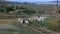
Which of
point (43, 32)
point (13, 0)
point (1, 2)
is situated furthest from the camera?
point (1, 2)

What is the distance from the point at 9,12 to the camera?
14539mm

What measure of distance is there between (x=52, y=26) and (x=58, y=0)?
4.48 meters

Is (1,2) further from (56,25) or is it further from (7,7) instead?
(56,25)

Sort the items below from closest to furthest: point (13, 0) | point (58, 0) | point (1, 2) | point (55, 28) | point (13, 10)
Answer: point (55, 28), point (58, 0), point (13, 0), point (1, 2), point (13, 10)

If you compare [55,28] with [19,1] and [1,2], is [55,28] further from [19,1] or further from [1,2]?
[1,2]

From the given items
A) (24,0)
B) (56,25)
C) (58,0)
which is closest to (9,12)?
(24,0)

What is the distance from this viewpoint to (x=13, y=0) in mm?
12469

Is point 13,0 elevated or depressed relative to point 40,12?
elevated

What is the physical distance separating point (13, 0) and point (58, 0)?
286 cm

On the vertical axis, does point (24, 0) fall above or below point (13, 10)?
above

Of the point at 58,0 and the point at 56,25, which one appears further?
the point at 58,0

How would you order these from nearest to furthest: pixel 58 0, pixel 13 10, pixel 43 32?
pixel 43 32 < pixel 58 0 < pixel 13 10

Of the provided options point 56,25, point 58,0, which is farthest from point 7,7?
point 56,25

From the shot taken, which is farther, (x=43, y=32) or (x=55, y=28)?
(x=55, y=28)
